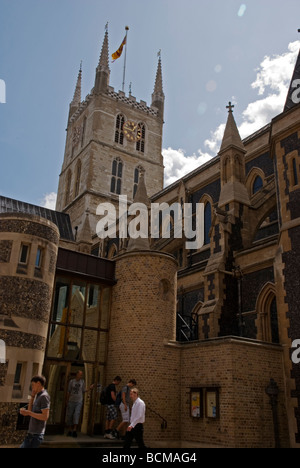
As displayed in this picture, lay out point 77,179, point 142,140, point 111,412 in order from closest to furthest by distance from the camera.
→ point 111,412, point 77,179, point 142,140

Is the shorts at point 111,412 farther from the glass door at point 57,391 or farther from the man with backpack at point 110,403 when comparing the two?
the glass door at point 57,391

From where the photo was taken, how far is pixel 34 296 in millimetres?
12789

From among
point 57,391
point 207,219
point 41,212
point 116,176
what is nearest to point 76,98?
point 116,176

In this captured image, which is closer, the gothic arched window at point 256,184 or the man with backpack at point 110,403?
the man with backpack at point 110,403

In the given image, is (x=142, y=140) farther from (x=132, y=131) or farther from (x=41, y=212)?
(x=41, y=212)

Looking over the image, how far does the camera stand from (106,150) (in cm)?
4584

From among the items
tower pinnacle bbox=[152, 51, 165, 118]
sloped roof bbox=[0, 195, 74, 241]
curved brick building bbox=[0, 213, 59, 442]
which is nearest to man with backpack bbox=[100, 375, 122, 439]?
curved brick building bbox=[0, 213, 59, 442]

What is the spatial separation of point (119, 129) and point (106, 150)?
3655 millimetres

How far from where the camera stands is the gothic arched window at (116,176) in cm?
4559

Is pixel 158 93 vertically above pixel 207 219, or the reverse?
pixel 158 93

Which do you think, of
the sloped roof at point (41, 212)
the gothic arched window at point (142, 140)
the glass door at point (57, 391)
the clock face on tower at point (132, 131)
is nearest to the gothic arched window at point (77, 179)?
the sloped roof at point (41, 212)

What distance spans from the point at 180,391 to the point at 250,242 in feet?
24.5

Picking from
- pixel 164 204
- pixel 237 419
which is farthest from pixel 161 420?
pixel 164 204
